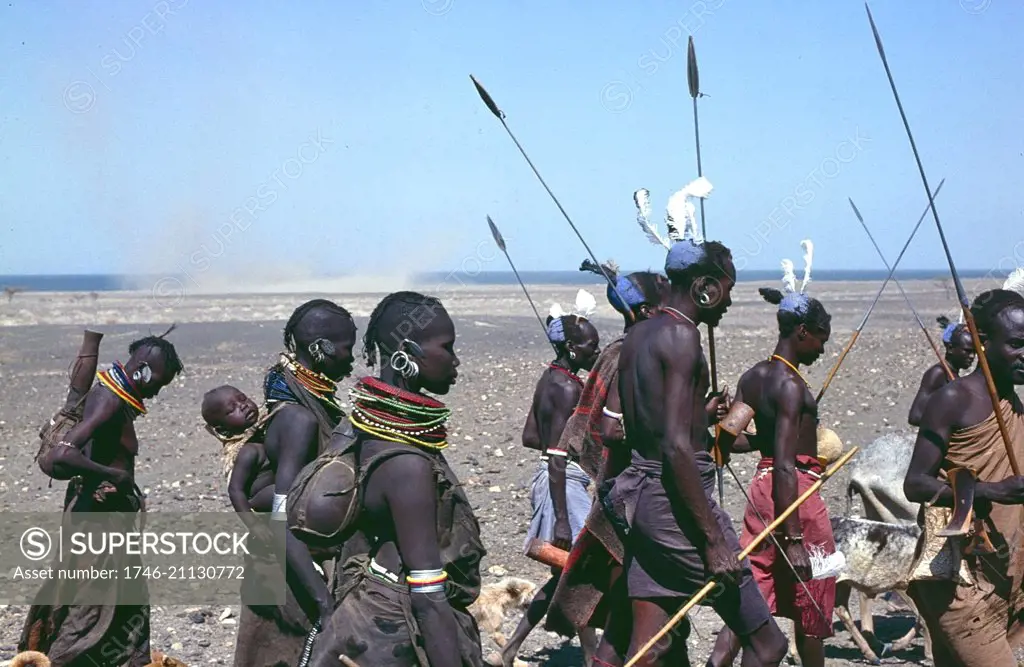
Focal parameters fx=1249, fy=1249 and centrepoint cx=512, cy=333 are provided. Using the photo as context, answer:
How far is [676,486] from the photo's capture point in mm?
4309

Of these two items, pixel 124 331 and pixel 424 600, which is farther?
pixel 124 331

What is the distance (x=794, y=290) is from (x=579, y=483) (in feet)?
5.07

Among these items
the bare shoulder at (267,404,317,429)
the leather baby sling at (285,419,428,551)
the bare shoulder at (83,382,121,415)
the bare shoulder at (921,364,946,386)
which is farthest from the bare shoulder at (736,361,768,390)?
→ the bare shoulder at (83,382,121,415)

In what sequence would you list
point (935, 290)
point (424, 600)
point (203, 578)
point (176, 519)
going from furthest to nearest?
point (935, 290) → point (176, 519) → point (203, 578) → point (424, 600)

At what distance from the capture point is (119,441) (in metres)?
5.91

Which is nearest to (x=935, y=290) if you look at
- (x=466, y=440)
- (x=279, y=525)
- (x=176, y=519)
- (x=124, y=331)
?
(x=124, y=331)

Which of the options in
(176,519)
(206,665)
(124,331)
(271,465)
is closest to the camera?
(271,465)

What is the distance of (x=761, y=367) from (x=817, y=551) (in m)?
0.93

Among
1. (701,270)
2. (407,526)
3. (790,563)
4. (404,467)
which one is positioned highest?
(701,270)

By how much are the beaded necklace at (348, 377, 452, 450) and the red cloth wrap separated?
269 centimetres

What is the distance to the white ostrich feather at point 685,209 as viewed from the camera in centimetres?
512

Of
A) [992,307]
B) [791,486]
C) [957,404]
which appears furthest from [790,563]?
[992,307]

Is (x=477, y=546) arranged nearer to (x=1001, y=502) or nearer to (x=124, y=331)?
(x=1001, y=502)

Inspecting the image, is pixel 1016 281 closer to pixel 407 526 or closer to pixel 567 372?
pixel 567 372
